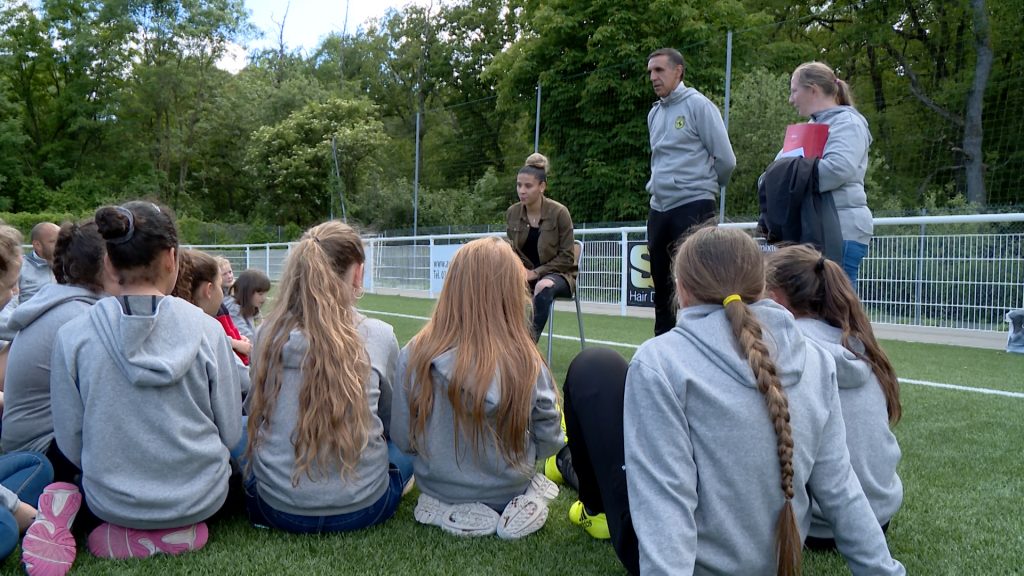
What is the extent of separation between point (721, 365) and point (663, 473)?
25 cm

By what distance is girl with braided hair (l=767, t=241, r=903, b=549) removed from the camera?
2.03 metres

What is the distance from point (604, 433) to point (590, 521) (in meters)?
0.57

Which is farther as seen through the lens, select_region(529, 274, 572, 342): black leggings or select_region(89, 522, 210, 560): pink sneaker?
select_region(529, 274, 572, 342): black leggings

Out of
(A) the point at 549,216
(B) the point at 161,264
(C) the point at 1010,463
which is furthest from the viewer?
(A) the point at 549,216

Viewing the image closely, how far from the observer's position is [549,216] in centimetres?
504

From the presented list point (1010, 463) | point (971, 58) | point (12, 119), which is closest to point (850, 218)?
point (1010, 463)

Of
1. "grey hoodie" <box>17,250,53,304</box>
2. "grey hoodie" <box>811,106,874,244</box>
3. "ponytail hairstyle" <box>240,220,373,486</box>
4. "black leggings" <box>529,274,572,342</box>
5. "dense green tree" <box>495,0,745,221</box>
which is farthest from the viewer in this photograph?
"dense green tree" <box>495,0,745,221</box>

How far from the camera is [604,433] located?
1.93m

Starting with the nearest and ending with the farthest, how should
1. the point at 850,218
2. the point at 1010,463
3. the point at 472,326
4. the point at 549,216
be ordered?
the point at 472,326
the point at 1010,463
the point at 850,218
the point at 549,216

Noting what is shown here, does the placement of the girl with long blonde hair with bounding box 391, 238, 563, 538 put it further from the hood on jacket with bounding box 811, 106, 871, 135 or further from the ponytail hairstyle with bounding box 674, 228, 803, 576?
the hood on jacket with bounding box 811, 106, 871, 135

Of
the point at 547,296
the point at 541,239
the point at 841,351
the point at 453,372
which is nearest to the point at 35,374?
the point at 453,372

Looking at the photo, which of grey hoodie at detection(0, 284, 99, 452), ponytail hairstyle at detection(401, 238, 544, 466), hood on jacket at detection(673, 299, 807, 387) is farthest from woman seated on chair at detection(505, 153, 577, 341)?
hood on jacket at detection(673, 299, 807, 387)

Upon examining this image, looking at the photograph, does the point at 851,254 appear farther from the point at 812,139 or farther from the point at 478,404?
the point at 478,404

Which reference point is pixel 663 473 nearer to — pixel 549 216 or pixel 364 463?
pixel 364 463
